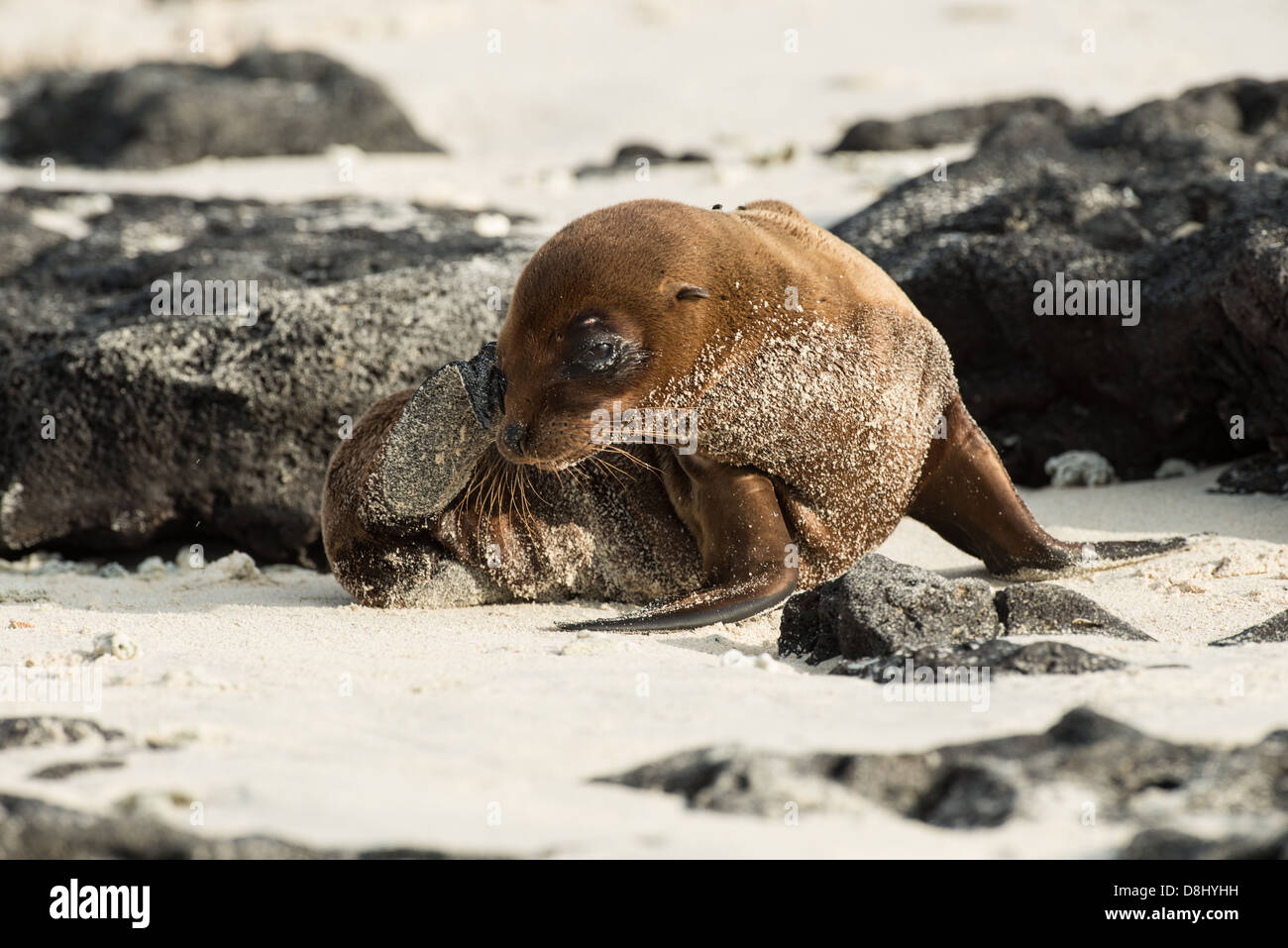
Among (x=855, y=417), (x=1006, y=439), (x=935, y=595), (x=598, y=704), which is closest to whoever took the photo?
(x=598, y=704)

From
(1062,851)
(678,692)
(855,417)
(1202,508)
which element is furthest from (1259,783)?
(1202,508)

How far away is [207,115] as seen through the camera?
14047 millimetres

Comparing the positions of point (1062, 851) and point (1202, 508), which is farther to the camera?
point (1202, 508)

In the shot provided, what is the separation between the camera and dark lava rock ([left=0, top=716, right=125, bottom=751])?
140 inches

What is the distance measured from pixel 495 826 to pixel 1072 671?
5.74ft

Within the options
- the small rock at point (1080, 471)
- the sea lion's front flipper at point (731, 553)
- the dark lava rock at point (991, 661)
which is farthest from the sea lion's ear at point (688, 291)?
the small rock at point (1080, 471)

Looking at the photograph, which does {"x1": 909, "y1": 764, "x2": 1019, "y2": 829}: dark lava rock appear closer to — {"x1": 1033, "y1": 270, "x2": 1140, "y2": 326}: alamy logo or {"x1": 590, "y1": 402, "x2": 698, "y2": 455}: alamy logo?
{"x1": 590, "y1": 402, "x2": 698, "y2": 455}: alamy logo

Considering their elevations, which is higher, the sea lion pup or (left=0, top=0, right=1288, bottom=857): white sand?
the sea lion pup

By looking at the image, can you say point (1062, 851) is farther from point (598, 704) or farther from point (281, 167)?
point (281, 167)

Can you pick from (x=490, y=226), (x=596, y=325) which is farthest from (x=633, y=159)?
(x=596, y=325)

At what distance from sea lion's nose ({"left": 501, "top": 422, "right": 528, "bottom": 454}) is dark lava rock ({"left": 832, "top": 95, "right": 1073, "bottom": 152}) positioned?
26.5 feet
